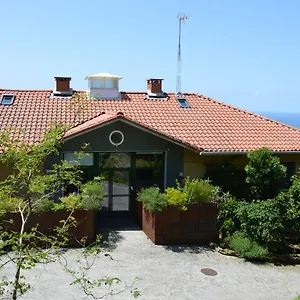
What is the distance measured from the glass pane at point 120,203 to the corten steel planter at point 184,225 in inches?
103

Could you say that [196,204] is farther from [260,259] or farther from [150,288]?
[150,288]

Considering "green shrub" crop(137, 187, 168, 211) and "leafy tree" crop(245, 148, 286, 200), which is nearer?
"green shrub" crop(137, 187, 168, 211)

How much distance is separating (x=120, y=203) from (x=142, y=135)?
126 inches

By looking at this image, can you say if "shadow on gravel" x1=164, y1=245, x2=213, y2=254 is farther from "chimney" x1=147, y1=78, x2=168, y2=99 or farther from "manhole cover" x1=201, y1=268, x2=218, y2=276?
"chimney" x1=147, y1=78, x2=168, y2=99

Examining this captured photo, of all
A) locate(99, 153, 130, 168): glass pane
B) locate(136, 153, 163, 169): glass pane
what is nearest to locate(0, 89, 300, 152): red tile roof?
locate(136, 153, 163, 169): glass pane

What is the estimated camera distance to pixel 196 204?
14.3m

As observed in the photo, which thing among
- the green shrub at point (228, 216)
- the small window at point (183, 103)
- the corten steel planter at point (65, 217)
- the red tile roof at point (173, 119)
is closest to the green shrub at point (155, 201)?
the corten steel planter at point (65, 217)

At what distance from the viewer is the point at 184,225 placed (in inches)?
563

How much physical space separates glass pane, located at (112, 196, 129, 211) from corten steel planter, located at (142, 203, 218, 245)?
2616 mm

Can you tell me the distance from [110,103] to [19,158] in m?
14.1

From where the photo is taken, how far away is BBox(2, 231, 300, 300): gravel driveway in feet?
34.7

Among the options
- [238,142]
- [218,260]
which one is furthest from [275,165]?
[218,260]

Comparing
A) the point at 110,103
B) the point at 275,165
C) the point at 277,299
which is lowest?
the point at 277,299

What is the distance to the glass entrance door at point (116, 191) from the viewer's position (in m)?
16.7
